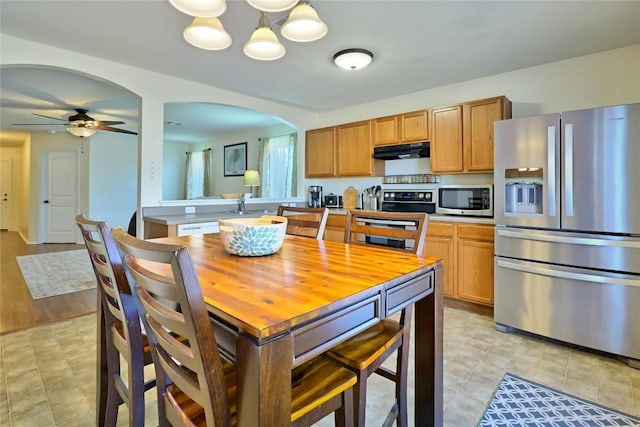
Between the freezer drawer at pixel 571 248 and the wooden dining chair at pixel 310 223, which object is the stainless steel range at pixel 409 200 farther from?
the wooden dining chair at pixel 310 223

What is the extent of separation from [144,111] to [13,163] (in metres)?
8.36

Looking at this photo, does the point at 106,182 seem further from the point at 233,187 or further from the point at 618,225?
the point at 618,225

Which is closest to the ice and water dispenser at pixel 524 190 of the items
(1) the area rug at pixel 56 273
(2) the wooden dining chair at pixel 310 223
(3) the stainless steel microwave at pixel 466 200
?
(3) the stainless steel microwave at pixel 466 200

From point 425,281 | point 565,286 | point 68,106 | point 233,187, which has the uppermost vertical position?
point 68,106

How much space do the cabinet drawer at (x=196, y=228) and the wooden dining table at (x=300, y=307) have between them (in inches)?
65.2

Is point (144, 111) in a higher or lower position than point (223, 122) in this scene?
lower

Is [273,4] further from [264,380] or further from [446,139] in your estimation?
[446,139]

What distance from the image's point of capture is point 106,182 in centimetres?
711

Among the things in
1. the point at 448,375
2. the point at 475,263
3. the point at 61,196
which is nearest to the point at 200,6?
the point at 448,375

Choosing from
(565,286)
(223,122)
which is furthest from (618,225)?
(223,122)

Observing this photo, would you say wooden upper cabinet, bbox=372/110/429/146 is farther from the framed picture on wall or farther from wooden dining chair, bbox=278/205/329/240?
the framed picture on wall

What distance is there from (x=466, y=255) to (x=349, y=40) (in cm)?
224

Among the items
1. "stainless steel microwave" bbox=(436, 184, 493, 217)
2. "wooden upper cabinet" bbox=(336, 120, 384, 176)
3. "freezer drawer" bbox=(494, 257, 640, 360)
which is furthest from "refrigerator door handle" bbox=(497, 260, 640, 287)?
"wooden upper cabinet" bbox=(336, 120, 384, 176)

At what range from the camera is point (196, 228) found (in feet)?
11.1
